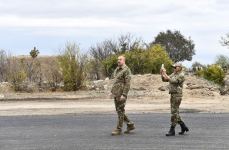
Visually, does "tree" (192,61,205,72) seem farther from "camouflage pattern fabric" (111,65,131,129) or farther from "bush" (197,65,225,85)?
"camouflage pattern fabric" (111,65,131,129)

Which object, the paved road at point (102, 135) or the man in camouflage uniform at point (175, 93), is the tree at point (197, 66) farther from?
the man in camouflage uniform at point (175, 93)

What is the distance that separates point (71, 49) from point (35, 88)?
11.7 feet

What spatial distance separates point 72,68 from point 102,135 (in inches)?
1010

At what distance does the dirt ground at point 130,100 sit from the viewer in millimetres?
29750

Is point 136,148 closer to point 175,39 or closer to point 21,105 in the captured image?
point 21,105

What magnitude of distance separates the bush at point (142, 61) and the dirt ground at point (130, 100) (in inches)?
292

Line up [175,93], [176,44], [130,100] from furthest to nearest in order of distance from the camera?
[176,44] < [130,100] < [175,93]

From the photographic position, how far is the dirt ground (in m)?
29.8

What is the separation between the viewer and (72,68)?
42.8 m

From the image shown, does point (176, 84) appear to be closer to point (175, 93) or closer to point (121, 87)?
point (175, 93)

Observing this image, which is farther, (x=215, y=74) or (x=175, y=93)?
(x=215, y=74)

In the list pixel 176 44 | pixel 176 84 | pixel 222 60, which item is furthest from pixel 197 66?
pixel 176 84

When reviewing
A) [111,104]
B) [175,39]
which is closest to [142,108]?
[111,104]

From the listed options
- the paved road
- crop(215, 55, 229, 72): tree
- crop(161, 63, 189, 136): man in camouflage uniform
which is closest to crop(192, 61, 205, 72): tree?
crop(215, 55, 229, 72): tree
